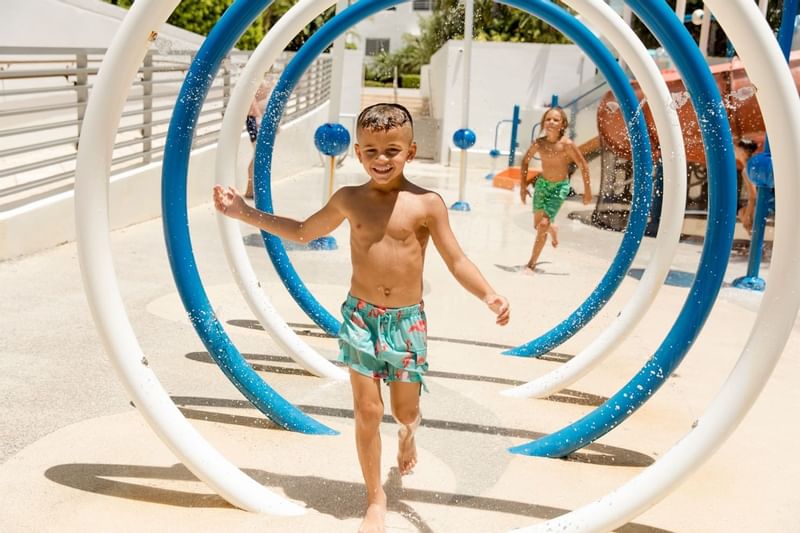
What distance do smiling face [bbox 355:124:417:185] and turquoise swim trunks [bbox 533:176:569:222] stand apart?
5254 mm

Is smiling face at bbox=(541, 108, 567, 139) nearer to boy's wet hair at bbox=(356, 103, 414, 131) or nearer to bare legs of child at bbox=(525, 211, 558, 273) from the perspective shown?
bare legs of child at bbox=(525, 211, 558, 273)

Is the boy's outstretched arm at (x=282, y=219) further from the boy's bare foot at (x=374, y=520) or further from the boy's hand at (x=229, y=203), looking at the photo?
the boy's bare foot at (x=374, y=520)

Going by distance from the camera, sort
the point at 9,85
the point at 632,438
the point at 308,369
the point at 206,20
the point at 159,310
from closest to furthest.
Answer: the point at 632,438
the point at 308,369
the point at 159,310
the point at 9,85
the point at 206,20

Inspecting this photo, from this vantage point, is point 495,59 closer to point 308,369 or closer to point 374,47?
point 308,369

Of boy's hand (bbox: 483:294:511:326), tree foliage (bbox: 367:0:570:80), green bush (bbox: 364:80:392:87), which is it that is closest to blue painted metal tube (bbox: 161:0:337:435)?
boy's hand (bbox: 483:294:511:326)

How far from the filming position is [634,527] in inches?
125

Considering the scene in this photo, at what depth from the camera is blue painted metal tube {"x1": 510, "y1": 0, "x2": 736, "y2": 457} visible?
3.10 meters

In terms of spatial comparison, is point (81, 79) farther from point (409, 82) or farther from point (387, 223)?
point (409, 82)

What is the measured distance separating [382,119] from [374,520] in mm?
1337

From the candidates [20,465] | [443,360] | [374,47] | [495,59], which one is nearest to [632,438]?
[443,360]

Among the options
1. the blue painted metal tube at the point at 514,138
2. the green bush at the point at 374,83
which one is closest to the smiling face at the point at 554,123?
the blue painted metal tube at the point at 514,138

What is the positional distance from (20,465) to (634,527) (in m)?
2.30

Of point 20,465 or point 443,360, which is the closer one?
point 20,465

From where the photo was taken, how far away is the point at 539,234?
26.8 ft
